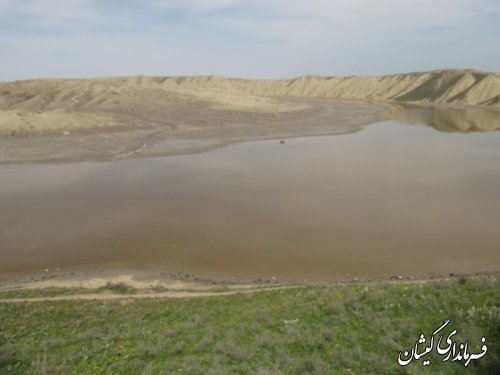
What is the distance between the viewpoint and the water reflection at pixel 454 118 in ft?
177

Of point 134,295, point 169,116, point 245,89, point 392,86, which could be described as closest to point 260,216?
point 134,295

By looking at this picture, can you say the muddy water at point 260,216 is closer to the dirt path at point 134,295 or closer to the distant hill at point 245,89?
the dirt path at point 134,295

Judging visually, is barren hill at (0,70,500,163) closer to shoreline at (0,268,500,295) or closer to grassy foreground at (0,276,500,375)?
shoreline at (0,268,500,295)

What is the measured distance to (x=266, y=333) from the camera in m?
8.95

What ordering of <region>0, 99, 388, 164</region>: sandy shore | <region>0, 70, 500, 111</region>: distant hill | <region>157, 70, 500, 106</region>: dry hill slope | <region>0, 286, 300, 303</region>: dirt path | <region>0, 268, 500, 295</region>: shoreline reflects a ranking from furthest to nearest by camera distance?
<region>157, 70, 500, 106</region>: dry hill slope
<region>0, 70, 500, 111</region>: distant hill
<region>0, 99, 388, 164</region>: sandy shore
<region>0, 268, 500, 295</region>: shoreline
<region>0, 286, 300, 303</region>: dirt path

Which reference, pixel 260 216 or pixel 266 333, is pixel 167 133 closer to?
pixel 260 216

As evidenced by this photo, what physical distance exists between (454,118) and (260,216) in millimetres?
53003

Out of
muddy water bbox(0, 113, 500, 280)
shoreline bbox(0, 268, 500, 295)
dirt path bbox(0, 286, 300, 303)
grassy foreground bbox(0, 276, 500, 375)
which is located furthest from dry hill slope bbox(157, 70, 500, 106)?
grassy foreground bbox(0, 276, 500, 375)

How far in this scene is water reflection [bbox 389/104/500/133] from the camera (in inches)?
2125

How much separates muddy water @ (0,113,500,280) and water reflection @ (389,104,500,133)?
21.4 metres

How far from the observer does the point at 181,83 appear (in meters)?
128

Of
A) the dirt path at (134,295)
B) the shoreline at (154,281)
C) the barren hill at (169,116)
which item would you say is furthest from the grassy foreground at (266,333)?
the barren hill at (169,116)

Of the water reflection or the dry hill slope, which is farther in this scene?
the dry hill slope

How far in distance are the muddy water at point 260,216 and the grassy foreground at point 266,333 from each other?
15.8 ft
